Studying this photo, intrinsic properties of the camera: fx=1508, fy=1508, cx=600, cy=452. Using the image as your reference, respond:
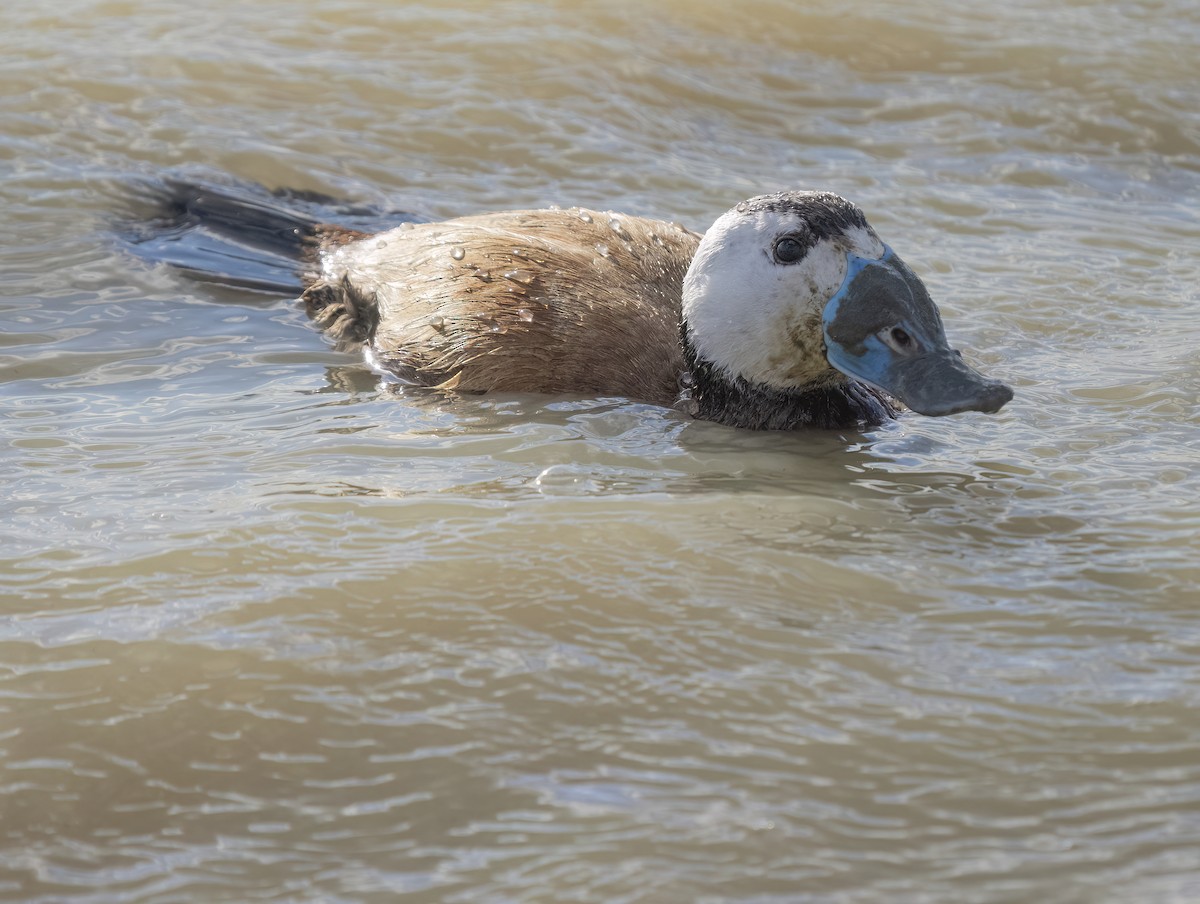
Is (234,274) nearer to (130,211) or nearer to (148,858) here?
(130,211)

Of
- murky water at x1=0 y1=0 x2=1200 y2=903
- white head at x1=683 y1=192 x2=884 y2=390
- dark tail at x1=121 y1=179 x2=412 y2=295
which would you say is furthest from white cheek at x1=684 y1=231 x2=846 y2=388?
dark tail at x1=121 y1=179 x2=412 y2=295

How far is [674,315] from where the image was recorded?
5391mm

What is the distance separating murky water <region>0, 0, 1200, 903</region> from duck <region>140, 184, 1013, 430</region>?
0.15m

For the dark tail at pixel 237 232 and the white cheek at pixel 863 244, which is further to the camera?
the dark tail at pixel 237 232

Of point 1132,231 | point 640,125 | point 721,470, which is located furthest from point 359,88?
point 721,470

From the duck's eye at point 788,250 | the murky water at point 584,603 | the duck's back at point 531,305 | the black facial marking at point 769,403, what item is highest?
the duck's eye at point 788,250

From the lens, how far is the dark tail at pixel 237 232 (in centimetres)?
655

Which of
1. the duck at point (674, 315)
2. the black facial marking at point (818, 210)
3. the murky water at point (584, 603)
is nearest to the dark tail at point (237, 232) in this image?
the murky water at point (584, 603)

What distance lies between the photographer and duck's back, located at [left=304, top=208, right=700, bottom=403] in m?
5.17

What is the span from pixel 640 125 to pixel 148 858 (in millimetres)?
6449

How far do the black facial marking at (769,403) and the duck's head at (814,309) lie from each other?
26mm

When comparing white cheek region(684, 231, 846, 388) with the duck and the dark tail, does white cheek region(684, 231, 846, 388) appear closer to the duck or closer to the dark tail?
the duck

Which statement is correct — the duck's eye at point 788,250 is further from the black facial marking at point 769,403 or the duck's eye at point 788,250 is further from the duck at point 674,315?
the black facial marking at point 769,403

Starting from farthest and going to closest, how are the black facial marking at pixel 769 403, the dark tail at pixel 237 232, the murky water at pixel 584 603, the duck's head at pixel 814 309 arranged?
the dark tail at pixel 237 232 → the black facial marking at pixel 769 403 → the duck's head at pixel 814 309 → the murky water at pixel 584 603
